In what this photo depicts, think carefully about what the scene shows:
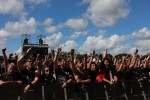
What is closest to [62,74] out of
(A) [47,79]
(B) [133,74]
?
(A) [47,79]

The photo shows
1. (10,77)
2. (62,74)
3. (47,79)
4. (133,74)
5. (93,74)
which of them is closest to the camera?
(10,77)

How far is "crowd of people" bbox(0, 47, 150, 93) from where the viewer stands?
11031 millimetres

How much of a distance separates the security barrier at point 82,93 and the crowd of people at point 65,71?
0.53ft

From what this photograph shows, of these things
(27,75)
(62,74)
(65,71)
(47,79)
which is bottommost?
(47,79)

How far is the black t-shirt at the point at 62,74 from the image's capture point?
12.7m

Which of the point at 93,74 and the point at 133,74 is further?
the point at 133,74

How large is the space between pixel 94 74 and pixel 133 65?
2.78 meters

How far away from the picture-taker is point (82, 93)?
1225cm

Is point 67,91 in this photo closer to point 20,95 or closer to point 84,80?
point 84,80

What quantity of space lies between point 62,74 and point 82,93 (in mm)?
1144

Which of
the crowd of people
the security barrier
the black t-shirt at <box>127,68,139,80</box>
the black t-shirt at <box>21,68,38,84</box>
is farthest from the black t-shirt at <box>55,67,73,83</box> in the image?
the black t-shirt at <box>127,68,139,80</box>

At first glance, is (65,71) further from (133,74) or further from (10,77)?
(133,74)

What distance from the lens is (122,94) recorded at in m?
13.4

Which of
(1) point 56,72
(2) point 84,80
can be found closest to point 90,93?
(2) point 84,80
